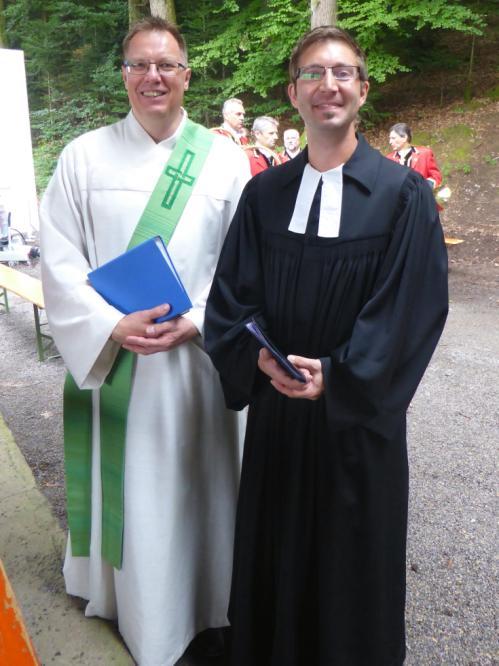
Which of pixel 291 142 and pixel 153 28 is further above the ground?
pixel 153 28

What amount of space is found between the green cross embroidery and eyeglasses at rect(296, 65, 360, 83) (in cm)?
50

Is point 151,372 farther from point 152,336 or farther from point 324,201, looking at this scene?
point 324,201

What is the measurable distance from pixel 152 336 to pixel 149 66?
799 mm

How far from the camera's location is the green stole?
1720 mm

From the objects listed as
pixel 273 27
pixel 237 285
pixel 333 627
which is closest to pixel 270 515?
pixel 333 627

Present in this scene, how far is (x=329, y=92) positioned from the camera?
4.43ft

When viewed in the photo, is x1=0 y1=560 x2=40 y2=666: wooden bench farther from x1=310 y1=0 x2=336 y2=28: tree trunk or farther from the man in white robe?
x1=310 y1=0 x2=336 y2=28: tree trunk

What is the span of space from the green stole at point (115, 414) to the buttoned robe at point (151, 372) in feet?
0.10

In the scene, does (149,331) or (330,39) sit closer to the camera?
(330,39)

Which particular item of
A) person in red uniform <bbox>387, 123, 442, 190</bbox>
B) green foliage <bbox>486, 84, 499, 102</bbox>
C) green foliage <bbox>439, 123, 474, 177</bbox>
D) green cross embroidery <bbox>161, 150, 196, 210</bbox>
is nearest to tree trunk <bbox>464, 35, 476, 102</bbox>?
green foliage <bbox>486, 84, 499, 102</bbox>

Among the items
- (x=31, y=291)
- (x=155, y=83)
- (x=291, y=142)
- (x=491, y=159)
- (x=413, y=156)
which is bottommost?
(x=31, y=291)

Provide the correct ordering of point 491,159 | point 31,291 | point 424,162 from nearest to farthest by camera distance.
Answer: point 31,291
point 424,162
point 491,159

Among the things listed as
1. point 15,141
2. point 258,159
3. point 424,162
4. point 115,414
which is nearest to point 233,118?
point 258,159

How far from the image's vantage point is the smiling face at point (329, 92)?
136 cm
